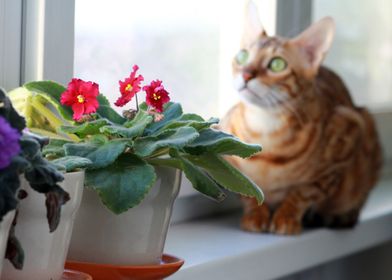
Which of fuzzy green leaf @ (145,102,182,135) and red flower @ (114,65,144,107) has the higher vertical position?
red flower @ (114,65,144,107)

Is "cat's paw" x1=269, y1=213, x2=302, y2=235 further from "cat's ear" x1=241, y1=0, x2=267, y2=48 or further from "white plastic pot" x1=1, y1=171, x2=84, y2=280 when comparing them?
"white plastic pot" x1=1, y1=171, x2=84, y2=280

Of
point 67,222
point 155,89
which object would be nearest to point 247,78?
point 155,89

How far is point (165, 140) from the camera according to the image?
2.76 feet

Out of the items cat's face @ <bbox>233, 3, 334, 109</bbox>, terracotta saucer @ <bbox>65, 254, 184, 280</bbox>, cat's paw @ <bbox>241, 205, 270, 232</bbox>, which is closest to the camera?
terracotta saucer @ <bbox>65, 254, 184, 280</bbox>

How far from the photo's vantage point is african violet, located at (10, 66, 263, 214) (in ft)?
2.71

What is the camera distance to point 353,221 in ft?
5.43

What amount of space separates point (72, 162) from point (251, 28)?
765 millimetres

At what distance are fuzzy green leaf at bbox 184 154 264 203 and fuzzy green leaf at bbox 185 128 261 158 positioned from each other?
0.01 m

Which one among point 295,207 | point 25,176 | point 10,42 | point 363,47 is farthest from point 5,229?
point 363,47

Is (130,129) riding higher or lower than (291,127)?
higher

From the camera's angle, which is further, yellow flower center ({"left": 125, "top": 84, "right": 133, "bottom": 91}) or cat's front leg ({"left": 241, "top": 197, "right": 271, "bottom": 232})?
cat's front leg ({"left": 241, "top": 197, "right": 271, "bottom": 232})

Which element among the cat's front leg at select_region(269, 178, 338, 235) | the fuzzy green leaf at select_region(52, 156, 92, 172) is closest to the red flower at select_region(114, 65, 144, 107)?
the fuzzy green leaf at select_region(52, 156, 92, 172)

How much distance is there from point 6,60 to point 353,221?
32.0 inches

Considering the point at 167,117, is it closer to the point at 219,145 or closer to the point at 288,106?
the point at 219,145
